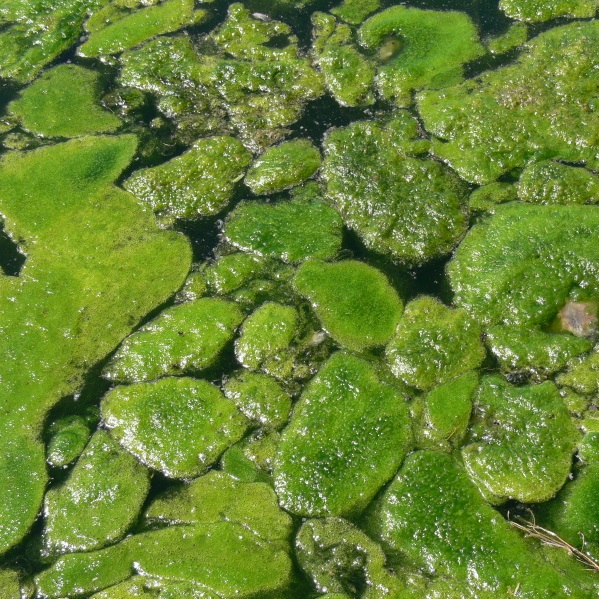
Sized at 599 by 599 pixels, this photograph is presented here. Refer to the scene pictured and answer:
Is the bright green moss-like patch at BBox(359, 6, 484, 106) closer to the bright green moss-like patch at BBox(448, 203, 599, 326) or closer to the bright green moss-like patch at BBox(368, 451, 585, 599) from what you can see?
the bright green moss-like patch at BBox(448, 203, 599, 326)

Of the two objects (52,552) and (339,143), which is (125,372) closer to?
(52,552)

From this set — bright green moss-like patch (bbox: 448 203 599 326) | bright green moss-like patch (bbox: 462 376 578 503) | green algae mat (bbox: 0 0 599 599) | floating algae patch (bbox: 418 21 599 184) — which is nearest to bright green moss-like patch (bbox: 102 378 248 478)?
green algae mat (bbox: 0 0 599 599)

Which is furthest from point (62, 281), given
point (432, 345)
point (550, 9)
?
point (550, 9)

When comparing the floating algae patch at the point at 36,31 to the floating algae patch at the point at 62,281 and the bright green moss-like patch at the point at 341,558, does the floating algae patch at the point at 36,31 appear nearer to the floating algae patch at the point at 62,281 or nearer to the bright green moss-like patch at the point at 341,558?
the floating algae patch at the point at 62,281

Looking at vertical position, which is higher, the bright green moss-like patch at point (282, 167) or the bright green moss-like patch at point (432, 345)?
the bright green moss-like patch at point (282, 167)

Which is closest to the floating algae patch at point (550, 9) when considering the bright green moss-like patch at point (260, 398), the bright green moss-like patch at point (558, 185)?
the bright green moss-like patch at point (558, 185)

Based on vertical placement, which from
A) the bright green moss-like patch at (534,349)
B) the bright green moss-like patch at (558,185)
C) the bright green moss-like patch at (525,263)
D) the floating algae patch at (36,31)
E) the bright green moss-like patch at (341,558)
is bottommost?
the bright green moss-like patch at (341,558)

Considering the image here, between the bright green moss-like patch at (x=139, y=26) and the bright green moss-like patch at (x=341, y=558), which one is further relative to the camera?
the bright green moss-like patch at (x=139, y=26)
